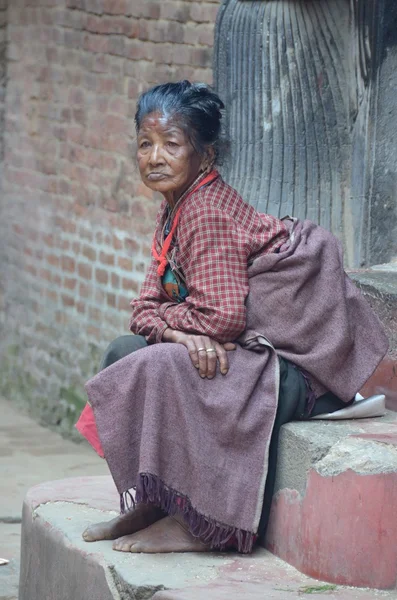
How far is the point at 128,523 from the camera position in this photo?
3.19 metres

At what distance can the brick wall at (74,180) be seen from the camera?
605cm

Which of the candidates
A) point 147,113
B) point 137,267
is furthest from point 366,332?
point 137,267

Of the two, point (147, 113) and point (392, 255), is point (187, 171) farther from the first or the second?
point (392, 255)

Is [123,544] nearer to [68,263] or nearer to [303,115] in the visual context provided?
[303,115]

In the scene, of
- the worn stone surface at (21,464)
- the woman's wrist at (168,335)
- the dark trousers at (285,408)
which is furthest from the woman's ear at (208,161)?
the worn stone surface at (21,464)

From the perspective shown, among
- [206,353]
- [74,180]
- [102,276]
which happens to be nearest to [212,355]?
[206,353]

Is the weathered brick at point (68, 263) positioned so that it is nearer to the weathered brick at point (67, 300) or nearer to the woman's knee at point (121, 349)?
the weathered brick at point (67, 300)

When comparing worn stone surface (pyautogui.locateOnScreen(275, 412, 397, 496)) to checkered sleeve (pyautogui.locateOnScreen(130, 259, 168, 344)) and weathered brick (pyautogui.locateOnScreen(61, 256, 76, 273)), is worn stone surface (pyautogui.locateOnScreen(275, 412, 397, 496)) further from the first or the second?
weathered brick (pyautogui.locateOnScreen(61, 256, 76, 273))

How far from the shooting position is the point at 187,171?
3.13 m

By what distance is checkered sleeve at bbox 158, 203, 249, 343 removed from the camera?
9.86 ft

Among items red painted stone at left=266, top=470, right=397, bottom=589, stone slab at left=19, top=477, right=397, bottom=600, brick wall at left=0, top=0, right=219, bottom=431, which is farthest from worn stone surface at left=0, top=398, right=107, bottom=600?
red painted stone at left=266, top=470, right=397, bottom=589

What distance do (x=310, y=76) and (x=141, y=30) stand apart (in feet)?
6.53

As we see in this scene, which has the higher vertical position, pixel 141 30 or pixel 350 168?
pixel 141 30

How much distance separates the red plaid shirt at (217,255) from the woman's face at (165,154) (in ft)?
0.22
